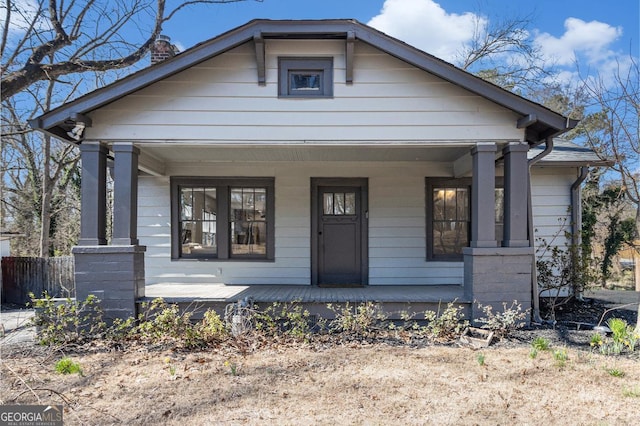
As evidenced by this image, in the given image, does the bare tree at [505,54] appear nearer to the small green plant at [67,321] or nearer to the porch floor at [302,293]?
the porch floor at [302,293]

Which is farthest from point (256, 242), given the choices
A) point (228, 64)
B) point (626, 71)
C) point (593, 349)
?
point (626, 71)

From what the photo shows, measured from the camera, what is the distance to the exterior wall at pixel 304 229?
7184mm

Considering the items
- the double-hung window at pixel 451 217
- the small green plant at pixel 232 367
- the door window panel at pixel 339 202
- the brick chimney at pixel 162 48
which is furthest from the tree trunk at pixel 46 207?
the double-hung window at pixel 451 217

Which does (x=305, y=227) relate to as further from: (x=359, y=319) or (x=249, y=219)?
(x=359, y=319)

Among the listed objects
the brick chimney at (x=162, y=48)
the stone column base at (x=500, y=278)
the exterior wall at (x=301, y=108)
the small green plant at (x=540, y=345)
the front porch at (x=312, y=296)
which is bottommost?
the small green plant at (x=540, y=345)

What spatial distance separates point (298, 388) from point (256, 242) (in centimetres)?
419

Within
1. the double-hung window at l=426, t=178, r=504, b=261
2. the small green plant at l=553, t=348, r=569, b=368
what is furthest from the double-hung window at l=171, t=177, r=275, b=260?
the small green plant at l=553, t=348, r=569, b=368

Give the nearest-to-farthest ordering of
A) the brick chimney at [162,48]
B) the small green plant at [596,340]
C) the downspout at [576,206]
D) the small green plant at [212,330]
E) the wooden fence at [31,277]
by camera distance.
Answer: the small green plant at [596,340], the small green plant at [212,330], the downspout at [576,206], the brick chimney at [162,48], the wooden fence at [31,277]

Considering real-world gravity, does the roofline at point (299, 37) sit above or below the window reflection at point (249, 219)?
above

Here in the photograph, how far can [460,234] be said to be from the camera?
288 inches

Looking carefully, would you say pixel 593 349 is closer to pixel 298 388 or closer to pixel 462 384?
pixel 462 384

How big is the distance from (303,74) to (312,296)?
3.24 metres

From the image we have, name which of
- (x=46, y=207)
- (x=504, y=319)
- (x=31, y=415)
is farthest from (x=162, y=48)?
(x=46, y=207)

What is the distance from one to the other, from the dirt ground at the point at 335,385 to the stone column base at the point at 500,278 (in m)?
0.63
